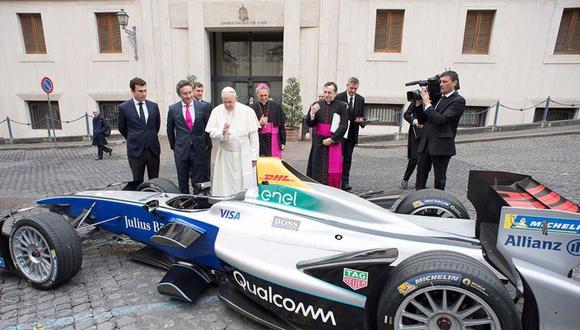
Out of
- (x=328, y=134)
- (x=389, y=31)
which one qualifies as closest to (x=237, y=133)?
(x=328, y=134)

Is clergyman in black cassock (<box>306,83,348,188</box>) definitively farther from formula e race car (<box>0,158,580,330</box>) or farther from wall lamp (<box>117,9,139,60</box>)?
wall lamp (<box>117,9,139,60</box>)

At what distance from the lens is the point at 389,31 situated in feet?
43.4

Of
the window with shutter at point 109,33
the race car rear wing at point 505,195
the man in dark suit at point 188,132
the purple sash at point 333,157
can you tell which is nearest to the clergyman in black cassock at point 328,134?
the purple sash at point 333,157

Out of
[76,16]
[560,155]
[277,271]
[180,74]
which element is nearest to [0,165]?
[180,74]

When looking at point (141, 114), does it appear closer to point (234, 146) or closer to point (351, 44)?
point (234, 146)

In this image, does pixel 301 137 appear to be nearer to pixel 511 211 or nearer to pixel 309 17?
pixel 309 17

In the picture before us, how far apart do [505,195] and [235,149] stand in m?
3.02

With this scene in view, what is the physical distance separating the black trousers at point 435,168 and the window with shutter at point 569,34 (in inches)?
513

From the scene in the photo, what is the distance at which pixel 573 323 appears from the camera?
1.78 m

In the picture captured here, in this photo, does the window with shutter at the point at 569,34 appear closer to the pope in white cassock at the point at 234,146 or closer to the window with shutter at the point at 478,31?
the window with shutter at the point at 478,31

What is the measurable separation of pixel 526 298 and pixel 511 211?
493 mm

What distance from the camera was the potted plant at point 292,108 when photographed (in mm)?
12664

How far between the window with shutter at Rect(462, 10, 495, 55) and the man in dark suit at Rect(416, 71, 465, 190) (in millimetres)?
11060

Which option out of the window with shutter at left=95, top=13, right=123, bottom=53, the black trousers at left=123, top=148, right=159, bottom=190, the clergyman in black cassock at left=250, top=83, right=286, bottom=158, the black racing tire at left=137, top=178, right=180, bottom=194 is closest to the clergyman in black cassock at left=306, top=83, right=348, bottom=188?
the clergyman in black cassock at left=250, top=83, right=286, bottom=158
